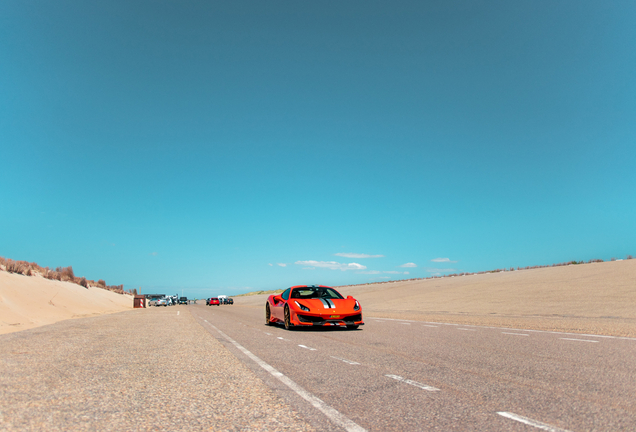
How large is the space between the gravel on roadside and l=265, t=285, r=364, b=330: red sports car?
488cm

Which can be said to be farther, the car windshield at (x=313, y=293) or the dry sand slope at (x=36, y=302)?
the dry sand slope at (x=36, y=302)

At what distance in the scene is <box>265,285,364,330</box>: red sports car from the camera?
13.0 m

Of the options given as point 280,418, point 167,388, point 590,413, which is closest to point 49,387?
point 167,388

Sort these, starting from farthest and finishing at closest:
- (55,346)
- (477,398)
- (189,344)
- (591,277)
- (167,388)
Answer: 1. (591,277)
2. (189,344)
3. (55,346)
4. (167,388)
5. (477,398)

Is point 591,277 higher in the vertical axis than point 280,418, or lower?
higher

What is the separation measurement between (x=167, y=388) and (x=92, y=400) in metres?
0.83

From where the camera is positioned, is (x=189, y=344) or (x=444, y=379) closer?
(x=444, y=379)

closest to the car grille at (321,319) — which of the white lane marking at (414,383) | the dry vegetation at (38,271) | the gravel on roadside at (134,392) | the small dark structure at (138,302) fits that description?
the gravel on roadside at (134,392)

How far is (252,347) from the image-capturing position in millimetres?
9133

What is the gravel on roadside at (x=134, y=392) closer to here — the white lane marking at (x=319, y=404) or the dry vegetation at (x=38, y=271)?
the white lane marking at (x=319, y=404)

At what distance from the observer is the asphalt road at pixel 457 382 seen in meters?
3.74

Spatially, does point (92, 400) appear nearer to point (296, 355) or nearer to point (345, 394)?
point (345, 394)

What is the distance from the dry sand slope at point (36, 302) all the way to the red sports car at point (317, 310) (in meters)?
10.3

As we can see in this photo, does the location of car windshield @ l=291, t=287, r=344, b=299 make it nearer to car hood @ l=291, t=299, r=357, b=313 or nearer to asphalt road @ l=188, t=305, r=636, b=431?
car hood @ l=291, t=299, r=357, b=313
